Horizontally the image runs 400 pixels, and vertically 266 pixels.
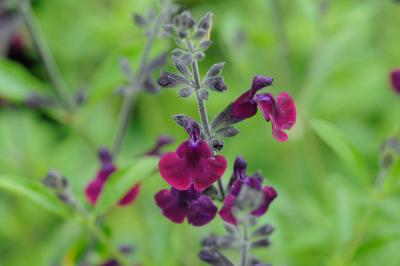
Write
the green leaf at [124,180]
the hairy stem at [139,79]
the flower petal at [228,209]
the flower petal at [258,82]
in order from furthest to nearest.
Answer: the hairy stem at [139,79] → the green leaf at [124,180] → the flower petal at [258,82] → the flower petal at [228,209]

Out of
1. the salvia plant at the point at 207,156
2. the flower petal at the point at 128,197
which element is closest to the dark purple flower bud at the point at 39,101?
the flower petal at the point at 128,197

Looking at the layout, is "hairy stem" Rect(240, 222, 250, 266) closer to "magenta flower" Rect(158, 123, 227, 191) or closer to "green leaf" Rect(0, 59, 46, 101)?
"magenta flower" Rect(158, 123, 227, 191)

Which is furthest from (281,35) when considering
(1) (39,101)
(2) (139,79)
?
(1) (39,101)

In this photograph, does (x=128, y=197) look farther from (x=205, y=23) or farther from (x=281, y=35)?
(x=281, y=35)

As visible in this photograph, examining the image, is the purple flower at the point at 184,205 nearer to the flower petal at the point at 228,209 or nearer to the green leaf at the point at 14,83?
the flower petal at the point at 228,209

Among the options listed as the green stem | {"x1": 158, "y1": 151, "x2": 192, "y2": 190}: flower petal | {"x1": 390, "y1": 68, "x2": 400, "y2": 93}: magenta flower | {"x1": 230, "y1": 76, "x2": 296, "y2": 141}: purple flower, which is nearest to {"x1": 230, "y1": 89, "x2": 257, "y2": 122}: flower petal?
{"x1": 230, "y1": 76, "x2": 296, "y2": 141}: purple flower

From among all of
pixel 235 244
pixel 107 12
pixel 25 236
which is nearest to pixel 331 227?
pixel 235 244
